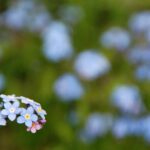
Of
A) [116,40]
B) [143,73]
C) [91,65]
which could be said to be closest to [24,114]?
[143,73]

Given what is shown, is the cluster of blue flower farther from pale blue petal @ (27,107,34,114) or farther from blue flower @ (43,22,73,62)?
blue flower @ (43,22,73,62)

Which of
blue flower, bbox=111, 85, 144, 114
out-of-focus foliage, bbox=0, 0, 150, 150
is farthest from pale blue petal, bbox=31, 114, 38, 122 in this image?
blue flower, bbox=111, 85, 144, 114

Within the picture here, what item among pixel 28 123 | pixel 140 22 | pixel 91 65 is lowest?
pixel 28 123

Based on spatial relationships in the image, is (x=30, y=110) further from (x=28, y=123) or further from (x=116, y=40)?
(x=116, y=40)

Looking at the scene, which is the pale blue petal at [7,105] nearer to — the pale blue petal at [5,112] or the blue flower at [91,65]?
the pale blue petal at [5,112]

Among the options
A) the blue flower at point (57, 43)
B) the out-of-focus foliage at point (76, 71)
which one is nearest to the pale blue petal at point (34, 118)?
the out-of-focus foliage at point (76, 71)

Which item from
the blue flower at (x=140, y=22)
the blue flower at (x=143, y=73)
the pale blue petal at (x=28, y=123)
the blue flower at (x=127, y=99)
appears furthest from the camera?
the blue flower at (x=140, y=22)

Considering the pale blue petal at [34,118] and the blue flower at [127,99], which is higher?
the blue flower at [127,99]
